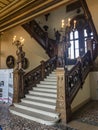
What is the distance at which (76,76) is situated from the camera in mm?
5535

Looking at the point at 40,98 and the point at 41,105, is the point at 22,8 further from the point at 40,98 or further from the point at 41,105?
the point at 40,98

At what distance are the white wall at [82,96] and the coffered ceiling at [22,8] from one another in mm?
3277

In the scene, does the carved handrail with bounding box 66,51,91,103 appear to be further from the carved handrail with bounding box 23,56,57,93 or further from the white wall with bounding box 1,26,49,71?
the white wall with bounding box 1,26,49,71

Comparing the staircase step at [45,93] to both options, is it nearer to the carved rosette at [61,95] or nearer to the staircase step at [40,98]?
the staircase step at [40,98]

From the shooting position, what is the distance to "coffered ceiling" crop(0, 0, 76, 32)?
2.59 m

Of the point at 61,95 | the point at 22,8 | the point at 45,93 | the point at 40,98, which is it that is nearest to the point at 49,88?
the point at 45,93

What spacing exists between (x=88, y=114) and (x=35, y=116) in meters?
1.61

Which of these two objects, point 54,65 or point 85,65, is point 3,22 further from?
point 54,65

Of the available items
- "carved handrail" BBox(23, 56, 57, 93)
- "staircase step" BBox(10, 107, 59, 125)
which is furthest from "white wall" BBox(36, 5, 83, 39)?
"staircase step" BBox(10, 107, 59, 125)

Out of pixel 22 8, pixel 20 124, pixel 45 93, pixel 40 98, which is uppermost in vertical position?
pixel 22 8

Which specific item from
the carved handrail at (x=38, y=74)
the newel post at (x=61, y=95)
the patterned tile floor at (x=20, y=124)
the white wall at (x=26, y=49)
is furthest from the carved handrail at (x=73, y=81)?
the white wall at (x=26, y=49)

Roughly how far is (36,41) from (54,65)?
166 centimetres

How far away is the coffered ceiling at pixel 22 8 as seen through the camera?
259 centimetres

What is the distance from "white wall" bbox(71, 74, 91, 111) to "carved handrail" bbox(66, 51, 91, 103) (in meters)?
0.24
